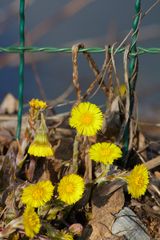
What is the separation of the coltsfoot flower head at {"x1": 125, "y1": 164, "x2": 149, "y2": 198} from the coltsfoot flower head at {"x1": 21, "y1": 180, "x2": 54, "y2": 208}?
20 centimetres

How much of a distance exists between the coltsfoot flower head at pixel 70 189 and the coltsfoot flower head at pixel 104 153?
77 mm

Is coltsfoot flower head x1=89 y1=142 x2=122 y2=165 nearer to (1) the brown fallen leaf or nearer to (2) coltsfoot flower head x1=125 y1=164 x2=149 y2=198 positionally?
(2) coltsfoot flower head x1=125 y1=164 x2=149 y2=198

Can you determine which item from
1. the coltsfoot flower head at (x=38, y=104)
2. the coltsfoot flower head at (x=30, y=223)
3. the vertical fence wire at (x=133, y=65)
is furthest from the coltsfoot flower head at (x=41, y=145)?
the vertical fence wire at (x=133, y=65)

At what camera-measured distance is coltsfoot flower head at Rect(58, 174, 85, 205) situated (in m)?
1.19

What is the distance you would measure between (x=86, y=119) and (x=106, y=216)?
11.7 inches

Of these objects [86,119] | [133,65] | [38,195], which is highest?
[133,65]

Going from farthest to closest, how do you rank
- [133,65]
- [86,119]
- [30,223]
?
[133,65]
[86,119]
[30,223]

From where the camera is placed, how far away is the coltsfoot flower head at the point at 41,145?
1274 millimetres

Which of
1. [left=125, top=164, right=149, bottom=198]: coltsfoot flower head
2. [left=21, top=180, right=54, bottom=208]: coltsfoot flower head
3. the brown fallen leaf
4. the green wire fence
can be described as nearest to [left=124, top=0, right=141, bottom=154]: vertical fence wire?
the green wire fence

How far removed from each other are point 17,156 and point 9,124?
0.41 m

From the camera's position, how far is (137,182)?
123 cm

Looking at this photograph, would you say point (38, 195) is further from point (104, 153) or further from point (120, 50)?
point (120, 50)

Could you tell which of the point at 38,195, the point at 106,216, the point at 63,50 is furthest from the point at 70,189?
the point at 63,50

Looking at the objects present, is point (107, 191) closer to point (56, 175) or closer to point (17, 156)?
point (56, 175)
